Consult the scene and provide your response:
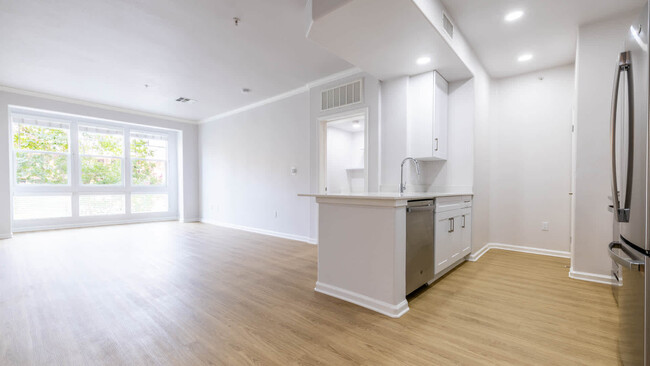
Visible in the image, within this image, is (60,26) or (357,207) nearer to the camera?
(357,207)

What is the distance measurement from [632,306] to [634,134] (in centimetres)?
77

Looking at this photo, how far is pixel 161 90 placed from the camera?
204 inches

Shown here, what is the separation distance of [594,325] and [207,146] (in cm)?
787

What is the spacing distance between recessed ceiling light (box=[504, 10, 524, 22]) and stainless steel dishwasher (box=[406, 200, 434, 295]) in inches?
80.3

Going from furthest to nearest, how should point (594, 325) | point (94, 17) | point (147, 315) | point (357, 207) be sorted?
point (94, 17)
point (357, 207)
point (147, 315)
point (594, 325)

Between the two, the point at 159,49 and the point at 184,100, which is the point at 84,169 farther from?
the point at 159,49

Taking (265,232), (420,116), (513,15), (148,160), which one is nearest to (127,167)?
(148,160)

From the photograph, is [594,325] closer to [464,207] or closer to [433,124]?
[464,207]

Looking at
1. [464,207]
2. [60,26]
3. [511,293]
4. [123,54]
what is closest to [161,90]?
[123,54]

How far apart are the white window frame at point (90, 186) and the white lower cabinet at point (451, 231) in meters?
7.52

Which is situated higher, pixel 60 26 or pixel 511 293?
pixel 60 26

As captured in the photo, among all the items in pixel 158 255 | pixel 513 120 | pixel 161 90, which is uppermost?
pixel 161 90

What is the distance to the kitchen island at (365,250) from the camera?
2100 mm

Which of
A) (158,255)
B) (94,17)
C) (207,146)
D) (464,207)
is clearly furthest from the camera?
(207,146)
